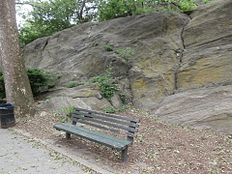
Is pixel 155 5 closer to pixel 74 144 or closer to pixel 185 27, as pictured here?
pixel 185 27

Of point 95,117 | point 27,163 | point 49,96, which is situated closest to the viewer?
point 27,163

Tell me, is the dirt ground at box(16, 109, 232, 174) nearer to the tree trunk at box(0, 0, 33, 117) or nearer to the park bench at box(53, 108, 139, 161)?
the park bench at box(53, 108, 139, 161)

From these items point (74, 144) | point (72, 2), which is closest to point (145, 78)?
point (74, 144)

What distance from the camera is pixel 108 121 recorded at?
6.82 m

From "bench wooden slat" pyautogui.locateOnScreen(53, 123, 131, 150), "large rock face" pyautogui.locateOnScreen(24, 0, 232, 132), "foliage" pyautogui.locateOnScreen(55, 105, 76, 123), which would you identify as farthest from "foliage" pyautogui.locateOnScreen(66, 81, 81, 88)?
"bench wooden slat" pyautogui.locateOnScreen(53, 123, 131, 150)

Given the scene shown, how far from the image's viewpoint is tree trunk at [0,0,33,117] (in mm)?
9219

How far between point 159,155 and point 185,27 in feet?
19.5

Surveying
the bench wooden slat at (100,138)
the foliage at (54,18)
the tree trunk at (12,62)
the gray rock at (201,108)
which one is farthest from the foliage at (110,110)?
the foliage at (54,18)

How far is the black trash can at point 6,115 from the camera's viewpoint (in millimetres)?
8750

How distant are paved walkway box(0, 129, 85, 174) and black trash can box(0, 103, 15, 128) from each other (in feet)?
3.99

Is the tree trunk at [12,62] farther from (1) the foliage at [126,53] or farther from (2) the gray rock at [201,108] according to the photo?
(2) the gray rock at [201,108]

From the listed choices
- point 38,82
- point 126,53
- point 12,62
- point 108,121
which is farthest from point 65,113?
point 126,53

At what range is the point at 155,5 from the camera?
45.7 feet

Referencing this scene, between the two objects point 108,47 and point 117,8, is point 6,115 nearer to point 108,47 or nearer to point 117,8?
point 108,47
